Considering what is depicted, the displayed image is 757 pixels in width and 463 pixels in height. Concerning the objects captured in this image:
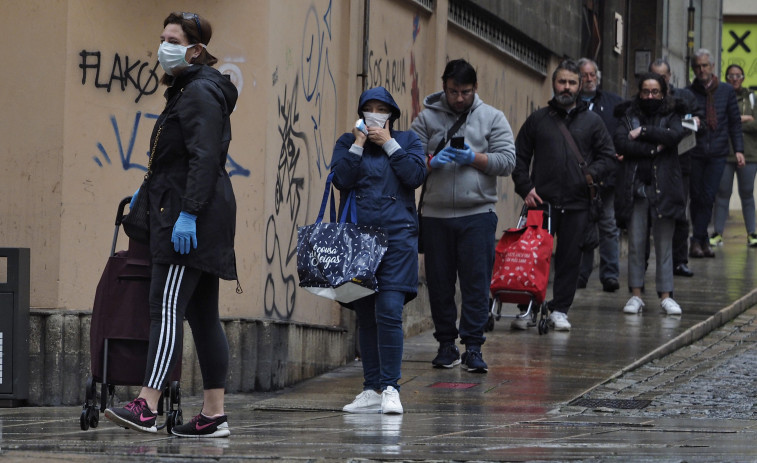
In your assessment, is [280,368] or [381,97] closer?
[381,97]

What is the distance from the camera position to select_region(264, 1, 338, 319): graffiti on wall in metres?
9.61

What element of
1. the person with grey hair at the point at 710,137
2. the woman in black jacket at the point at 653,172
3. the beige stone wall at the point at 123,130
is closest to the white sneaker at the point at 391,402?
the beige stone wall at the point at 123,130

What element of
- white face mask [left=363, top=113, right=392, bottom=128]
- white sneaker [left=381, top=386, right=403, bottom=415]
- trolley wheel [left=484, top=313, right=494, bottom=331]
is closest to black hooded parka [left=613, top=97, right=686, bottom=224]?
trolley wheel [left=484, top=313, right=494, bottom=331]

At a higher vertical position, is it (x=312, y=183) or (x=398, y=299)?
(x=312, y=183)

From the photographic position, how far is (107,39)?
9.10 meters

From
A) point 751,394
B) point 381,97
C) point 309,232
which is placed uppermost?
point 381,97

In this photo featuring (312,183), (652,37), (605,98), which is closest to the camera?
(312,183)

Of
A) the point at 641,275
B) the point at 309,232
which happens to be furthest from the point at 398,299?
the point at 641,275

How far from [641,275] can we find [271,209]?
4.66 meters

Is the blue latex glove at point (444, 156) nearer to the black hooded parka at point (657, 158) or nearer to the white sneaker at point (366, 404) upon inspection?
the white sneaker at point (366, 404)

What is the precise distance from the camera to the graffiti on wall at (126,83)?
9062mm

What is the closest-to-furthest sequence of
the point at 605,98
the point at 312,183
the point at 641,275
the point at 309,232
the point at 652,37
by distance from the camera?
the point at 309,232 < the point at 312,183 < the point at 641,275 < the point at 605,98 < the point at 652,37

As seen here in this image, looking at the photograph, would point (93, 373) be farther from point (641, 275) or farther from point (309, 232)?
point (641, 275)

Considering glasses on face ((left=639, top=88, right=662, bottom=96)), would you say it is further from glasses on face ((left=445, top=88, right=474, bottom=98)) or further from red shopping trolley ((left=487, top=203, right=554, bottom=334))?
glasses on face ((left=445, top=88, right=474, bottom=98))
